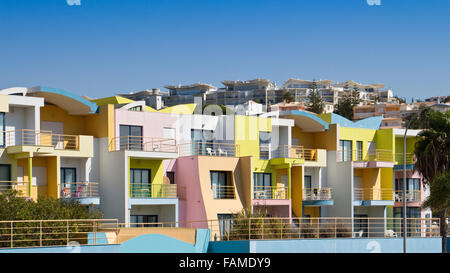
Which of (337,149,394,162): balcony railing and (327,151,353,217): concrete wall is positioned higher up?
(337,149,394,162): balcony railing

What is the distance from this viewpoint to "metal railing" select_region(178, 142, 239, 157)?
42.6 m

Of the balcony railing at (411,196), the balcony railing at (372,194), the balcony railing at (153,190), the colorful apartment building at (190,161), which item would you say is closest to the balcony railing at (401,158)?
the colorful apartment building at (190,161)

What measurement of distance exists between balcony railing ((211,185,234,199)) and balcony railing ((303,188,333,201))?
6571 millimetres

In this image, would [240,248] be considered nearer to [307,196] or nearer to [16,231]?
[16,231]

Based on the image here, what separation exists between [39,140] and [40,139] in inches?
15.0

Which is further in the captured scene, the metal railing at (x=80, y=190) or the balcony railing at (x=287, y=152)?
the balcony railing at (x=287, y=152)

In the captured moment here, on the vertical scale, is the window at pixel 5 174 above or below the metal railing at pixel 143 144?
below

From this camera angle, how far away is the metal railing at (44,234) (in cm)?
2728

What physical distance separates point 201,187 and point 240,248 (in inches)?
330

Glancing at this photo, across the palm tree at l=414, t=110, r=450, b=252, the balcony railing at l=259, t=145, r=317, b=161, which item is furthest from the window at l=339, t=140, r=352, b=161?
the palm tree at l=414, t=110, r=450, b=252

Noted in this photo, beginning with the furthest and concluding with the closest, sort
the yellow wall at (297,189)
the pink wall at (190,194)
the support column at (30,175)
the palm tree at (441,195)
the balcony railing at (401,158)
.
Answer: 1. the balcony railing at (401,158)
2. the yellow wall at (297,189)
3. the pink wall at (190,194)
4. the palm tree at (441,195)
5. the support column at (30,175)

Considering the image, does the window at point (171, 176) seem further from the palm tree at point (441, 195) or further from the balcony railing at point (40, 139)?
the palm tree at point (441, 195)

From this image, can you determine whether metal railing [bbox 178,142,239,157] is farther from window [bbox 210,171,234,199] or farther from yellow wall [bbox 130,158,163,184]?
yellow wall [bbox 130,158,163,184]
